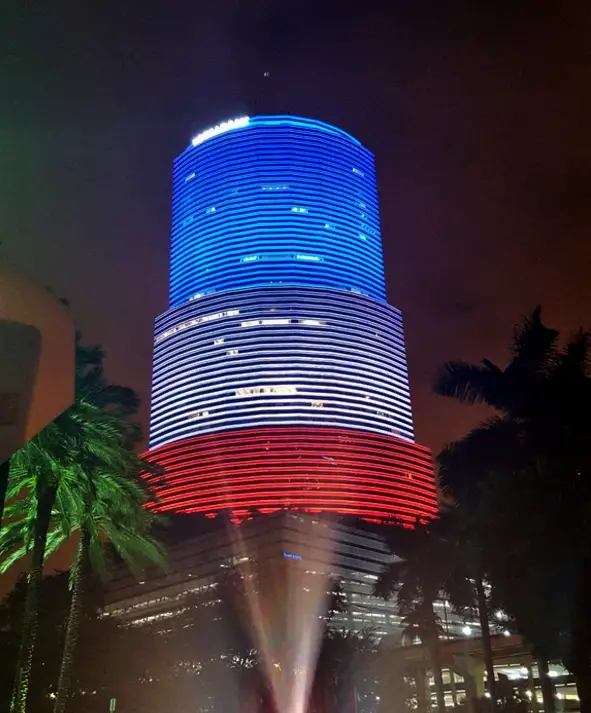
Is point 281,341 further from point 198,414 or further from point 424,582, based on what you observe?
point 424,582

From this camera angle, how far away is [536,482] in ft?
47.4

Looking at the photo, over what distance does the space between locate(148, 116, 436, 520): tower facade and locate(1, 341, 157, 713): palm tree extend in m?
117

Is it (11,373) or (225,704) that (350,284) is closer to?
(225,704)

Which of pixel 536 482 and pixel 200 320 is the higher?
pixel 200 320

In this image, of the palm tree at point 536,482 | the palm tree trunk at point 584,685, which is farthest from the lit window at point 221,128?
the palm tree trunk at point 584,685

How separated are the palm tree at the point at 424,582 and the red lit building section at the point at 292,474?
305 ft

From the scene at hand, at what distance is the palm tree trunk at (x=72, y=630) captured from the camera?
20048mm

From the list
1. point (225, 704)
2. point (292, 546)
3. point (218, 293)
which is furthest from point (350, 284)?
point (225, 704)

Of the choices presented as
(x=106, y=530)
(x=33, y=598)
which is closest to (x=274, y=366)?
(x=106, y=530)

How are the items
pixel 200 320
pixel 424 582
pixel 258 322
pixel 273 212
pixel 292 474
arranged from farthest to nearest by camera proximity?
pixel 273 212, pixel 200 320, pixel 258 322, pixel 292 474, pixel 424 582

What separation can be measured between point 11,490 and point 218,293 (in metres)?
141

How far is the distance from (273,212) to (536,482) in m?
159

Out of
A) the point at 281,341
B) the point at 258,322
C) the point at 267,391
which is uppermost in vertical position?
the point at 258,322

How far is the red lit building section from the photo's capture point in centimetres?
13612
